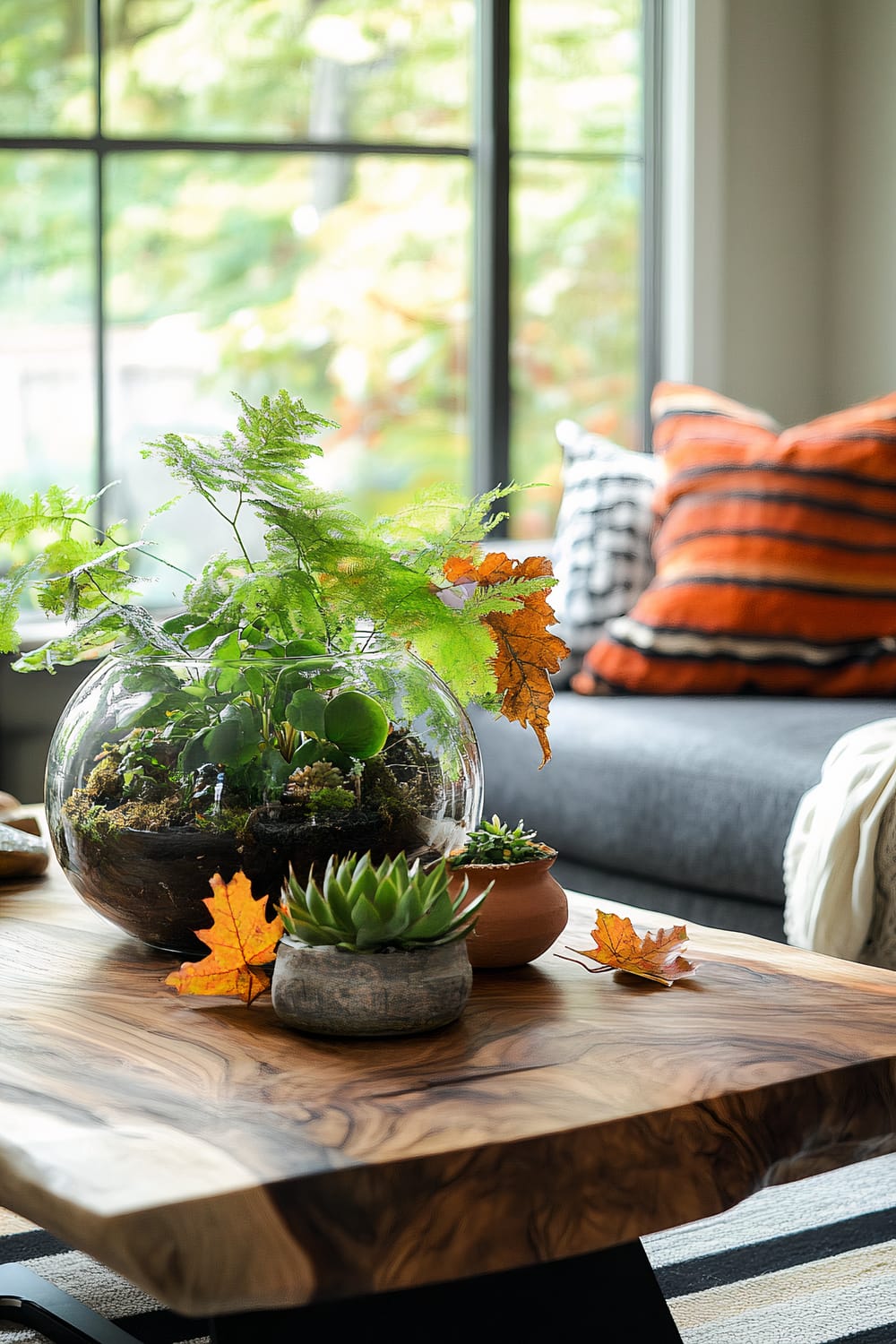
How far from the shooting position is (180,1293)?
0.67 meters

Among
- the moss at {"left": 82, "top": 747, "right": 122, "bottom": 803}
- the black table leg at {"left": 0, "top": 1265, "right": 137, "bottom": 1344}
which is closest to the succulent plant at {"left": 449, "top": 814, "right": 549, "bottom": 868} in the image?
the moss at {"left": 82, "top": 747, "right": 122, "bottom": 803}

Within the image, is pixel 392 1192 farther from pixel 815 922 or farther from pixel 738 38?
pixel 738 38

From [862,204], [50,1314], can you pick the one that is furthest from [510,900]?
[862,204]

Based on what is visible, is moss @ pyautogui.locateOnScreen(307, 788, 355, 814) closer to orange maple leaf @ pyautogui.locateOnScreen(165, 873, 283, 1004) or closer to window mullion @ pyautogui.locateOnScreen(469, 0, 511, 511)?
orange maple leaf @ pyautogui.locateOnScreen(165, 873, 283, 1004)

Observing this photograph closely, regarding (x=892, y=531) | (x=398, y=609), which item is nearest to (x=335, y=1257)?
(x=398, y=609)

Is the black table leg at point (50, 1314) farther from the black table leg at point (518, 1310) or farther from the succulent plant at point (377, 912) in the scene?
the succulent plant at point (377, 912)

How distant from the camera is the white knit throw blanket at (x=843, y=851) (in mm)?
1871

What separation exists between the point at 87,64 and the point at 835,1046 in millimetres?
3065

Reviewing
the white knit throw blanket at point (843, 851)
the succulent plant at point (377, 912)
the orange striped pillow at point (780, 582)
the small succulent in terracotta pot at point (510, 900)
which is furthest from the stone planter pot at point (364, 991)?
the orange striped pillow at point (780, 582)

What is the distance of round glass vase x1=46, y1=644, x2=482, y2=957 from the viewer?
1.09 metres

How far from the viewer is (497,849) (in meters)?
1.14

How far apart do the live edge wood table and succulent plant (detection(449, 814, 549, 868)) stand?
8cm

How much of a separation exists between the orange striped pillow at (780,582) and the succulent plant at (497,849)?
4.98 ft

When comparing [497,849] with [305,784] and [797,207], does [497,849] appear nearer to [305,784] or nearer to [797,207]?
[305,784]
